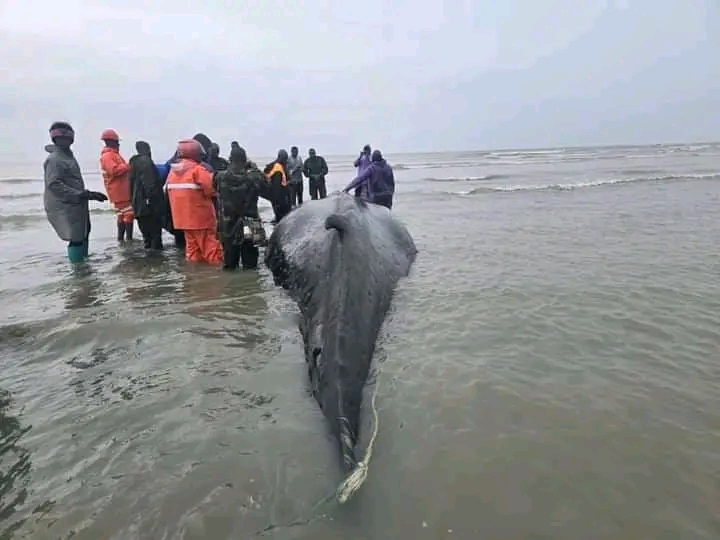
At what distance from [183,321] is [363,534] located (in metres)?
4.23

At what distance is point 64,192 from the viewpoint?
8.89 metres

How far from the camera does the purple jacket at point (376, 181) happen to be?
Result: 13.5 metres

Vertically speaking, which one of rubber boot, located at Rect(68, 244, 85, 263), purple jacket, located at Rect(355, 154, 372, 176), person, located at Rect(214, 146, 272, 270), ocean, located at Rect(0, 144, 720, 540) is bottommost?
ocean, located at Rect(0, 144, 720, 540)

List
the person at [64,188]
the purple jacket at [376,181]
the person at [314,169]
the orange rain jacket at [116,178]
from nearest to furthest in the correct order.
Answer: the person at [64,188]
the orange rain jacket at [116,178]
the purple jacket at [376,181]
the person at [314,169]

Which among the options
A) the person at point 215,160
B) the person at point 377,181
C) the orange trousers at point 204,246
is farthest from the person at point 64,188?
the person at point 377,181

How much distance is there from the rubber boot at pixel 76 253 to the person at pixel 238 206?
311cm

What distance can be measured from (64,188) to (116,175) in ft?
8.12

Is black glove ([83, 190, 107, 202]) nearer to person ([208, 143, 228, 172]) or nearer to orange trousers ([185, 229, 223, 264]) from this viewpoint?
orange trousers ([185, 229, 223, 264])

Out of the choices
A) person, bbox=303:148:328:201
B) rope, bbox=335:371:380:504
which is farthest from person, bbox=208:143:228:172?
rope, bbox=335:371:380:504

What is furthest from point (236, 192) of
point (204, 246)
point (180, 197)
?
point (204, 246)

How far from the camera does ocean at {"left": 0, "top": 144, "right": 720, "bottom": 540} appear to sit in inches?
116

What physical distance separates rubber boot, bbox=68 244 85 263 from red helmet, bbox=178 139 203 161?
2.86 m

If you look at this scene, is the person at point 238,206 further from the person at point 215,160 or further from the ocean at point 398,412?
the person at point 215,160

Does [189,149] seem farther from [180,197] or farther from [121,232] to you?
[121,232]
